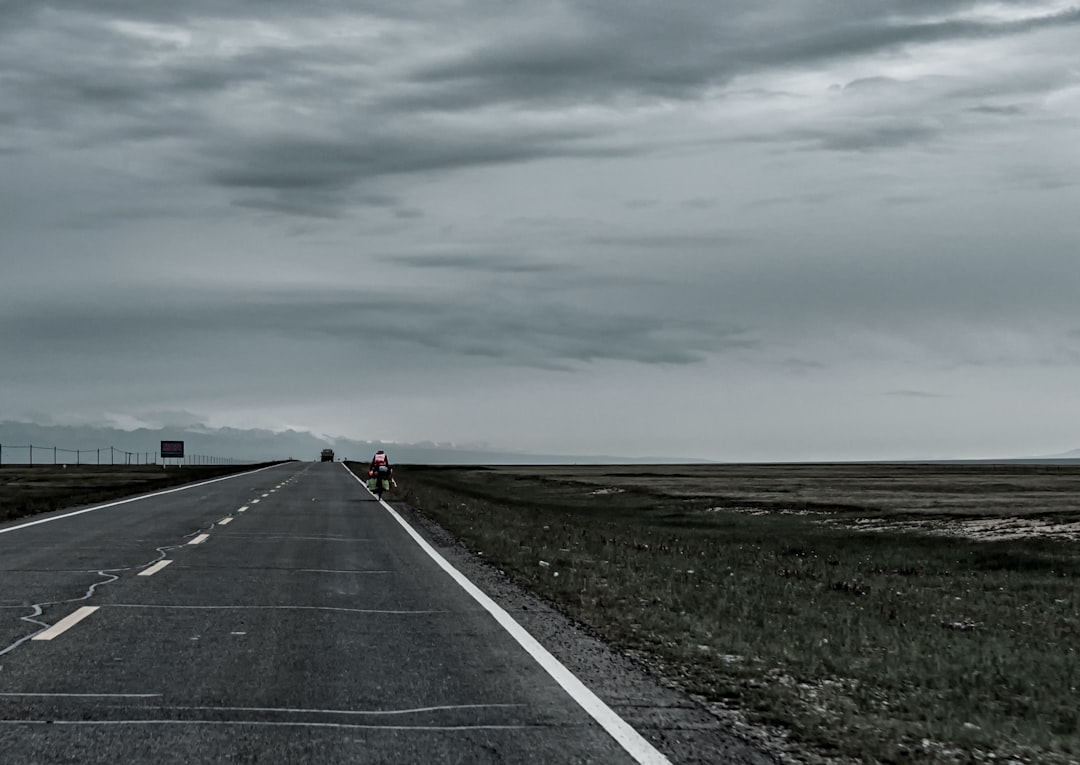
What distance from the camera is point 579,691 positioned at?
721 cm

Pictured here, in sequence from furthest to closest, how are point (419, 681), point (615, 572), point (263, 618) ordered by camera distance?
point (615, 572), point (263, 618), point (419, 681)

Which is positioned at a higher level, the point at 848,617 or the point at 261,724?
the point at 261,724

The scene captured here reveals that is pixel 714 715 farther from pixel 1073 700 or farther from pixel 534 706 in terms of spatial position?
pixel 1073 700

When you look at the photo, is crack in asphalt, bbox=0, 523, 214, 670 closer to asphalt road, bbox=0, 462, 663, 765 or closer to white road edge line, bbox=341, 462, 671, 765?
asphalt road, bbox=0, 462, 663, 765

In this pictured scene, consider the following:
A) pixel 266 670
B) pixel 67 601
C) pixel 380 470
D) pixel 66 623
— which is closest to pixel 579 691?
pixel 266 670

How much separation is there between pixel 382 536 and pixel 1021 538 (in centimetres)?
1385

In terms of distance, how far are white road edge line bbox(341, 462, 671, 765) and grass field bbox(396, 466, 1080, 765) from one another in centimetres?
82

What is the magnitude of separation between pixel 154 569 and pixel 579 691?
8579 mm

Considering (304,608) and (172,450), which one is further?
(172,450)

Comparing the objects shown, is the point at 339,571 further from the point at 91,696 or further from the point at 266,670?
the point at 91,696

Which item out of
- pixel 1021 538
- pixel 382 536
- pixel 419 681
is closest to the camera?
pixel 419 681

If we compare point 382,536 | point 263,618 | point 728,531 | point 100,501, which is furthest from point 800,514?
point 263,618

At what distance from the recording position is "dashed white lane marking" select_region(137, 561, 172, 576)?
13398 millimetres

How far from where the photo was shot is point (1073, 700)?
7.68m
